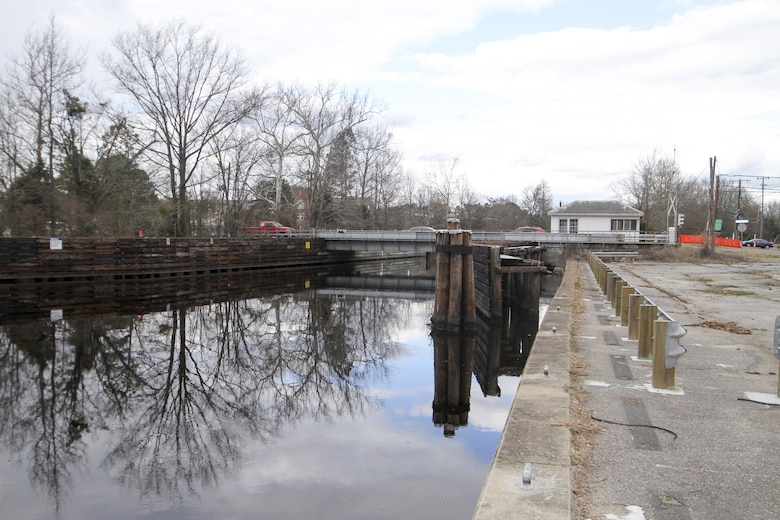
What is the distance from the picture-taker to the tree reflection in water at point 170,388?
7090 millimetres

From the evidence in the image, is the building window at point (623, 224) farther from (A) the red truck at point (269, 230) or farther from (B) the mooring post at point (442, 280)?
(B) the mooring post at point (442, 280)

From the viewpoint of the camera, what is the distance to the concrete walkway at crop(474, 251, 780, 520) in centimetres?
417

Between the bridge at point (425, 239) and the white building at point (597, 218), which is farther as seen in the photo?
the white building at point (597, 218)

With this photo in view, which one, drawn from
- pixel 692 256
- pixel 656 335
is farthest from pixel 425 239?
pixel 656 335

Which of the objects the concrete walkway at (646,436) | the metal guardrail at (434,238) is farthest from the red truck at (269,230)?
the concrete walkway at (646,436)

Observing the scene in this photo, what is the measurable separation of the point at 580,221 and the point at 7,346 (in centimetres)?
5389

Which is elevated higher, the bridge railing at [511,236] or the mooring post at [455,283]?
the bridge railing at [511,236]

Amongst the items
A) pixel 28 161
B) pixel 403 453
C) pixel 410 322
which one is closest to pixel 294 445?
pixel 403 453

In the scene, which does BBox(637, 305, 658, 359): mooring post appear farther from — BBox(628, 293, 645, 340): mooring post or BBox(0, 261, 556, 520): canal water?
BBox(0, 261, 556, 520): canal water

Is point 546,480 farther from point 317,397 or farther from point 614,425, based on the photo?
point 317,397

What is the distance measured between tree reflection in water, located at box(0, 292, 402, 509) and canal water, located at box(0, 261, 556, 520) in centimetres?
4

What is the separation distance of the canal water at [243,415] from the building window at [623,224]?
1753 inches

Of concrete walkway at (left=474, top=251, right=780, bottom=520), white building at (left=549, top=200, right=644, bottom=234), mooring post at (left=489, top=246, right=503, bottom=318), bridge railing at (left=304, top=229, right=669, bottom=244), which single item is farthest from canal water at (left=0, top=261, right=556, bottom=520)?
white building at (left=549, top=200, right=644, bottom=234)

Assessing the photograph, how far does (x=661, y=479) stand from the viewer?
4.58 m
